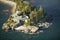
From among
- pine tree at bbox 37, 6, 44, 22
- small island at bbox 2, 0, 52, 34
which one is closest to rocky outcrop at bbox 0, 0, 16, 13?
small island at bbox 2, 0, 52, 34

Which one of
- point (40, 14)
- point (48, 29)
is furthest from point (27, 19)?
point (48, 29)

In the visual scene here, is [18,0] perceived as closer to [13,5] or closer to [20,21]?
[13,5]

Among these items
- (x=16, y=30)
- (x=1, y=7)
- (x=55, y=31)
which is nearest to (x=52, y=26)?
(x=55, y=31)

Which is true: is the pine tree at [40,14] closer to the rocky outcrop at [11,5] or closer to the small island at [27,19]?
the small island at [27,19]

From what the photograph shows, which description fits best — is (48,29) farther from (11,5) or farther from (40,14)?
(11,5)

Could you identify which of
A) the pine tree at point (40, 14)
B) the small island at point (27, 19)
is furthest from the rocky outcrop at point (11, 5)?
the pine tree at point (40, 14)

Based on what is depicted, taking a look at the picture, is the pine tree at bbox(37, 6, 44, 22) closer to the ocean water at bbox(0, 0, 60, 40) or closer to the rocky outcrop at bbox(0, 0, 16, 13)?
the ocean water at bbox(0, 0, 60, 40)
